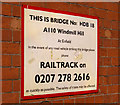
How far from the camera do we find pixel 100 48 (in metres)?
2.11

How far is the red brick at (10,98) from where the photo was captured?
161cm

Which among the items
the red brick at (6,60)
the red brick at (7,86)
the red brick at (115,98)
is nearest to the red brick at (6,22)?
the red brick at (6,60)

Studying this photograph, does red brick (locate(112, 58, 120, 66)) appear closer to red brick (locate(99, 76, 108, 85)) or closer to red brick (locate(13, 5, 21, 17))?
red brick (locate(99, 76, 108, 85))

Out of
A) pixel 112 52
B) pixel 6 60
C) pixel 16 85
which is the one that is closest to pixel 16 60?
pixel 6 60

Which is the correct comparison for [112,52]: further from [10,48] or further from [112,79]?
[10,48]

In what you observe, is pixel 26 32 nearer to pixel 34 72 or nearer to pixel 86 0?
pixel 34 72

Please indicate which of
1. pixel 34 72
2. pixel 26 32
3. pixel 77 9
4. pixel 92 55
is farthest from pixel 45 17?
pixel 92 55

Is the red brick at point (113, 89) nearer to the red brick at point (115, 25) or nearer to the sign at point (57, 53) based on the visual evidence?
the sign at point (57, 53)

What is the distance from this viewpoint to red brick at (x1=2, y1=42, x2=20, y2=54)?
1613mm

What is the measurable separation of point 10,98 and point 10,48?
47cm

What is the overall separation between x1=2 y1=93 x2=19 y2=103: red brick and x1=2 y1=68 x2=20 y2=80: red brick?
16 cm

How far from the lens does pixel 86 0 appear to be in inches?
80.6

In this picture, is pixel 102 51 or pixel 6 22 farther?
pixel 102 51

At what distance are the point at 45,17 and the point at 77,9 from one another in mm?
417
